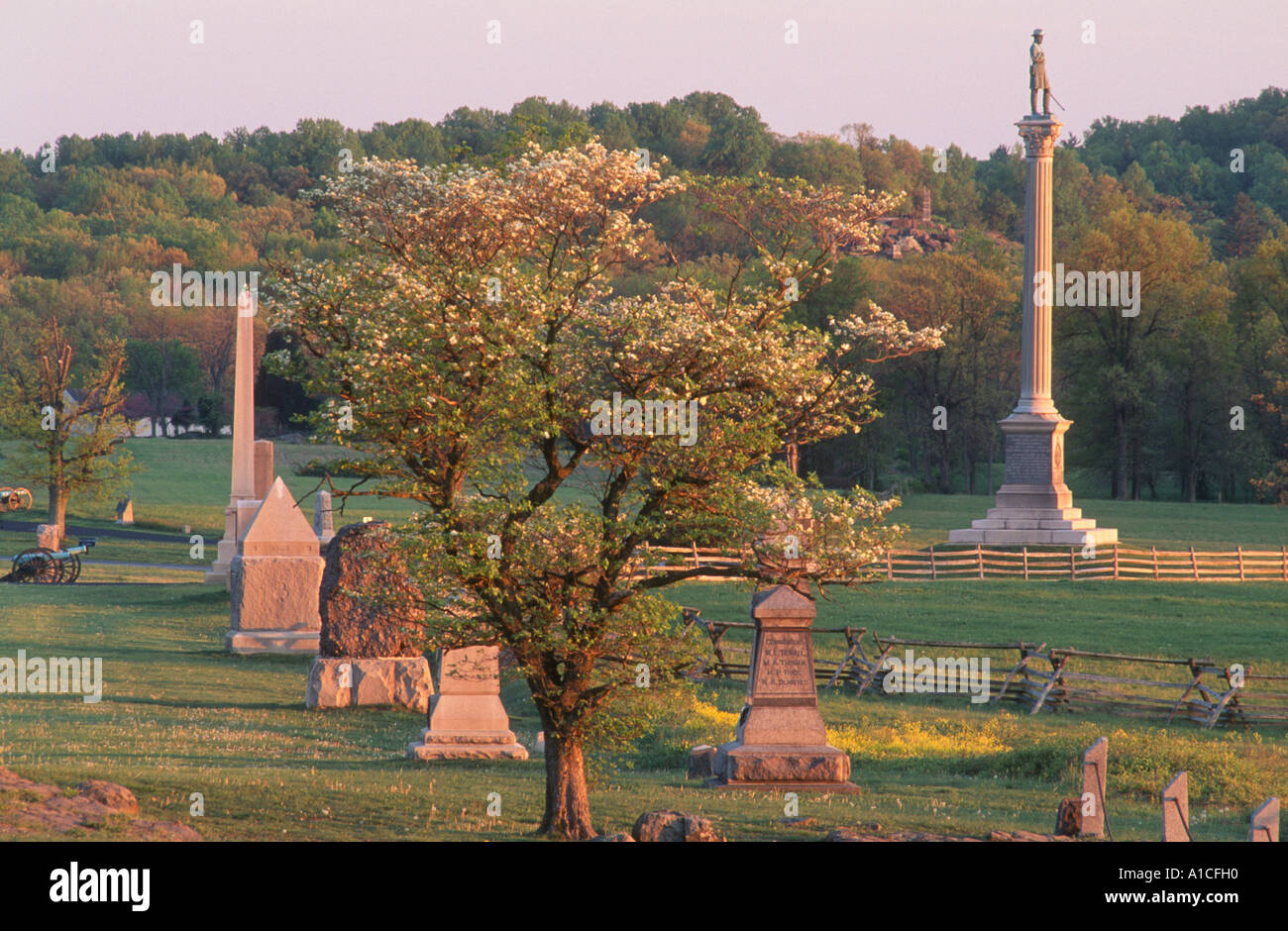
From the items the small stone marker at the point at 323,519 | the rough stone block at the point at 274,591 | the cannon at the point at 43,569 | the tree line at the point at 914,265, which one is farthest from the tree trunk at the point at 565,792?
the cannon at the point at 43,569

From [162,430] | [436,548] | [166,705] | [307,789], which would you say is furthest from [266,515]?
[162,430]

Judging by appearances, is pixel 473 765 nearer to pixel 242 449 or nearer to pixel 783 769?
pixel 783 769

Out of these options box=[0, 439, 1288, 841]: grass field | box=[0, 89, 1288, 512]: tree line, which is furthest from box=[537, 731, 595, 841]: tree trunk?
box=[0, 89, 1288, 512]: tree line

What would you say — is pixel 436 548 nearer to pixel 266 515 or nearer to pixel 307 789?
pixel 307 789

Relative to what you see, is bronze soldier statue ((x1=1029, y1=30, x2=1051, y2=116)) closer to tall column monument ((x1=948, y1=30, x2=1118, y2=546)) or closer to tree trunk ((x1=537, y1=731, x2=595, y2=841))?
tall column monument ((x1=948, y1=30, x2=1118, y2=546))

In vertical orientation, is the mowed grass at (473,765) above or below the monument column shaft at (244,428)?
below

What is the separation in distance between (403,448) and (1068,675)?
13891 mm

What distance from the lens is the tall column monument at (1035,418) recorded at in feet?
139

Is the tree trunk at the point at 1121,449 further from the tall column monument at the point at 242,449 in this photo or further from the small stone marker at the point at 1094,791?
the small stone marker at the point at 1094,791

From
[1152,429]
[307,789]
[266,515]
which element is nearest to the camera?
[307,789]

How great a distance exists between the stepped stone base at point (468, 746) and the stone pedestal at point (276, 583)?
8.04 metres

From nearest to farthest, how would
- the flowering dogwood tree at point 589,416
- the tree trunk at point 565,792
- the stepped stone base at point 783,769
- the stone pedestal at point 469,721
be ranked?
the flowering dogwood tree at point 589,416 < the tree trunk at point 565,792 < the stepped stone base at point 783,769 < the stone pedestal at point 469,721

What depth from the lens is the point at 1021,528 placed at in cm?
4209
